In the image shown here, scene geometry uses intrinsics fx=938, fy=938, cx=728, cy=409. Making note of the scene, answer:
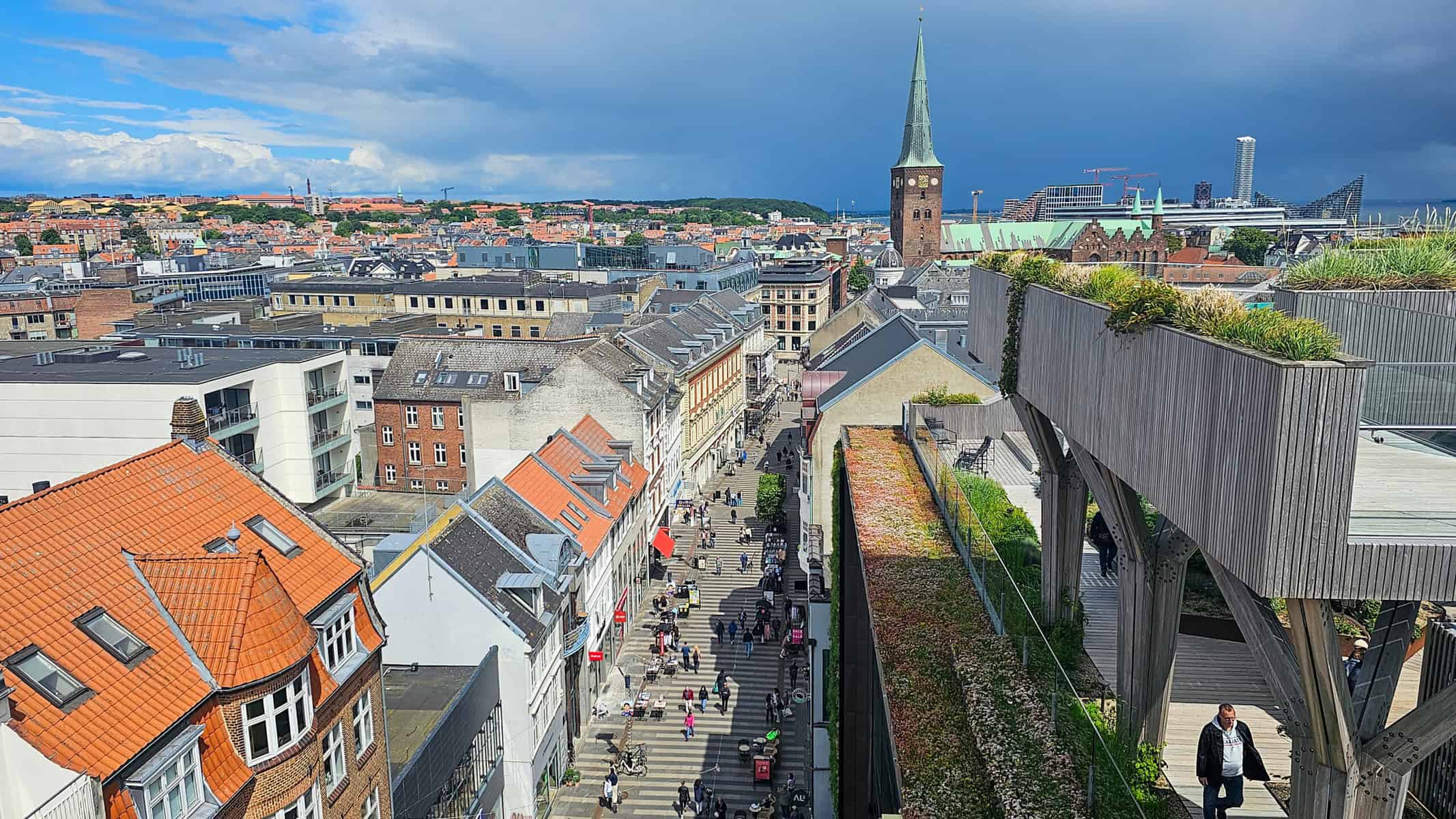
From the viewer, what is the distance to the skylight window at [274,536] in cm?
1880

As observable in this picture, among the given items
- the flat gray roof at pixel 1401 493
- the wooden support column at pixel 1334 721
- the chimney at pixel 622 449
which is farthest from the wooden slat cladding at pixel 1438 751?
the chimney at pixel 622 449

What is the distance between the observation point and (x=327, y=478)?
2058 inches

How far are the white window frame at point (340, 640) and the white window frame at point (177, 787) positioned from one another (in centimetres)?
325

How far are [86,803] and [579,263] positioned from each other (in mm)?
109885

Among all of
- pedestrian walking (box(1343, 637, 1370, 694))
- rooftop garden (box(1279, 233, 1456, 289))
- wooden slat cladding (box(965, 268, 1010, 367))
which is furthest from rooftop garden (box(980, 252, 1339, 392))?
pedestrian walking (box(1343, 637, 1370, 694))

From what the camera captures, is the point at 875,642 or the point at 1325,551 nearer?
the point at 1325,551

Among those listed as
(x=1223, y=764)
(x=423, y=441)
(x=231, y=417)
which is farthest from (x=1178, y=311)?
(x=423, y=441)

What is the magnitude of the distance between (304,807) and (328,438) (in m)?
38.8

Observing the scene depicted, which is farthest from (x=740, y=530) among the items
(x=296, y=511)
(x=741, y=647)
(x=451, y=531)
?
(x=296, y=511)

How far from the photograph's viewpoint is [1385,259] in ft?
37.1

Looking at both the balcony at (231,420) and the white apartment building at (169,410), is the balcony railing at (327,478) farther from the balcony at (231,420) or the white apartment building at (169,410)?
the balcony at (231,420)

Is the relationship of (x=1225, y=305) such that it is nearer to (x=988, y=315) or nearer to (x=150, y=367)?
(x=988, y=315)

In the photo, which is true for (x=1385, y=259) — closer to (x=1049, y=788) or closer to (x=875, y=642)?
(x=1049, y=788)

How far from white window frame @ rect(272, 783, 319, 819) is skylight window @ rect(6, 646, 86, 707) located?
3.93 meters
